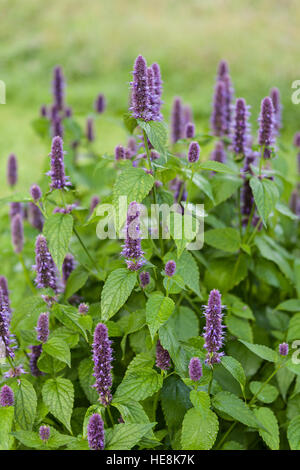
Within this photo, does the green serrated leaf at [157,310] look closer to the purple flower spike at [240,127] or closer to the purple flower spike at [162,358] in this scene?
the purple flower spike at [162,358]

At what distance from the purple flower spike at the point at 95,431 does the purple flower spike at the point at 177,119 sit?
4.01 feet

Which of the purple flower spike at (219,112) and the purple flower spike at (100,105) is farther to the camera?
the purple flower spike at (100,105)

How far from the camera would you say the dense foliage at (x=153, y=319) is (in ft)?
3.69

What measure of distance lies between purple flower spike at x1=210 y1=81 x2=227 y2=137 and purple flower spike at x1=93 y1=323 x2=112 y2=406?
1.06m

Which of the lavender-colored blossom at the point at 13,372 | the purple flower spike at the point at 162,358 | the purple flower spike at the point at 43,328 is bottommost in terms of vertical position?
the lavender-colored blossom at the point at 13,372

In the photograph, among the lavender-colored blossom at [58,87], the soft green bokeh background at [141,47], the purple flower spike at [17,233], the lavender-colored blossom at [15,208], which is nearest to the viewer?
the purple flower spike at [17,233]

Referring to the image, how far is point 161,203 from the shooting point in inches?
53.9

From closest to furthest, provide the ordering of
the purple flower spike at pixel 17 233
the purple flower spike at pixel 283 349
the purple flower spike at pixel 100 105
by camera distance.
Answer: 1. the purple flower spike at pixel 283 349
2. the purple flower spike at pixel 17 233
3. the purple flower spike at pixel 100 105

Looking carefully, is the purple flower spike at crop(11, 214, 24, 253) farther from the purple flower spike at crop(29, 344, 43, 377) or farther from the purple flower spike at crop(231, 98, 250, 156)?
the purple flower spike at crop(231, 98, 250, 156)

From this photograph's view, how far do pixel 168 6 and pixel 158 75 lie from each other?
238 inches

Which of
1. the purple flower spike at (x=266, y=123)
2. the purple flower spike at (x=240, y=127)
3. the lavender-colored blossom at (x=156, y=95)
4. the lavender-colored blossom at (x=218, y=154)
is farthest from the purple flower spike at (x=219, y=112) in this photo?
the lavender-colored blossom at (x=156, y=95)

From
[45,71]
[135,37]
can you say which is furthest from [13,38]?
[135,37]

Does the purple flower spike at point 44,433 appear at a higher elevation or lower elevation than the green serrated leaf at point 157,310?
lower

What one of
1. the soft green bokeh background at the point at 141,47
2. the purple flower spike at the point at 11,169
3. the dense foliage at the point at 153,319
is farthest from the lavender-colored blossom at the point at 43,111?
the soft green bokeh background at the point at 141,47
